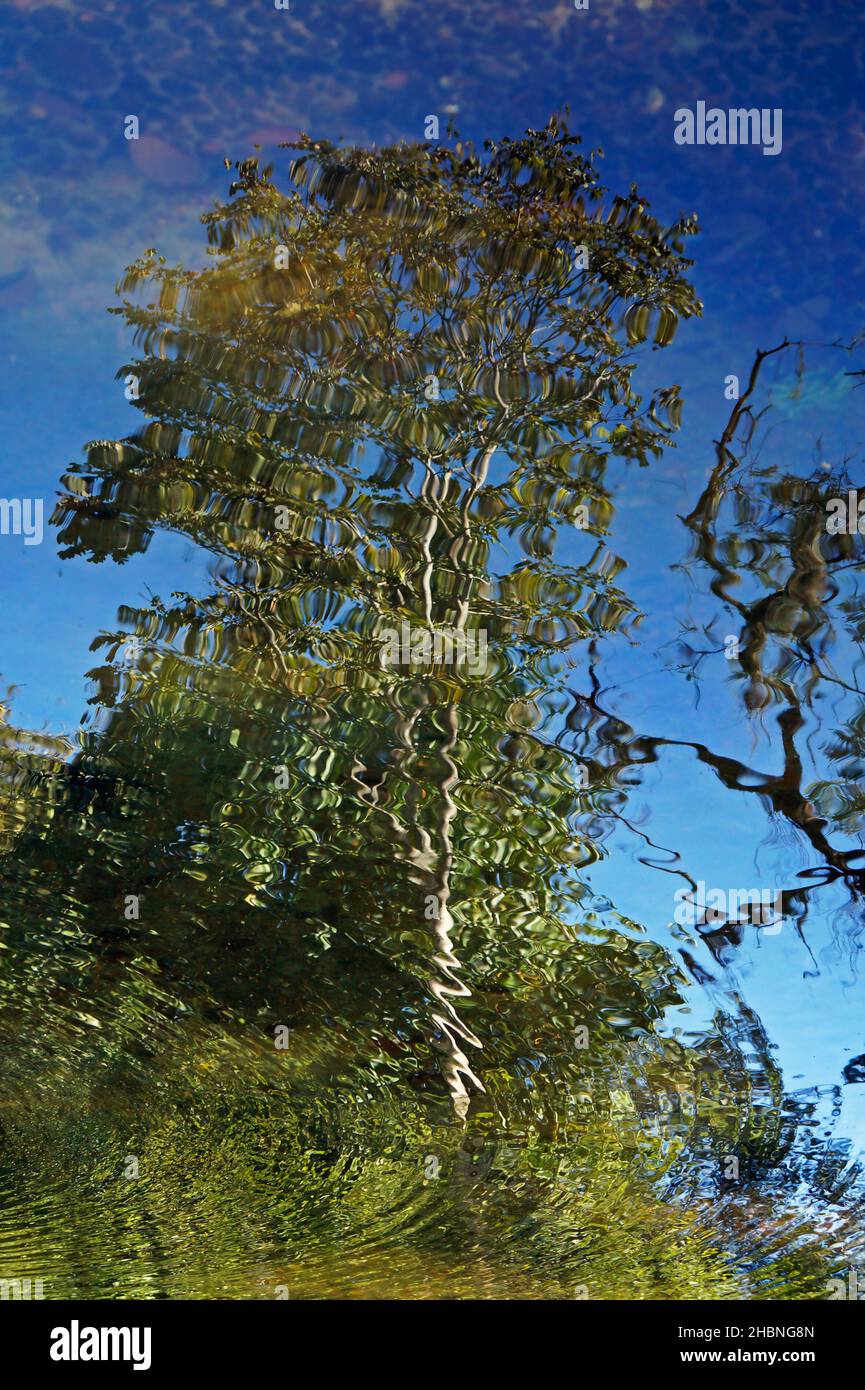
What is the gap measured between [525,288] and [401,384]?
1.28 meters

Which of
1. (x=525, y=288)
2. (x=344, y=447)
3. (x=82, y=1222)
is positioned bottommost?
(x=82, y=1222)

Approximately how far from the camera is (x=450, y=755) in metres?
10.8

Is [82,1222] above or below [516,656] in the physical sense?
below

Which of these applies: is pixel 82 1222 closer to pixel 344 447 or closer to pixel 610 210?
pixel 344 447

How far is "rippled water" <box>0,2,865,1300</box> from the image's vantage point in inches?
360

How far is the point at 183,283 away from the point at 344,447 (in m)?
1.86

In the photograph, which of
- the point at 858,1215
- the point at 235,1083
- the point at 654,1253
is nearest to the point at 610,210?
the point at 858,1215

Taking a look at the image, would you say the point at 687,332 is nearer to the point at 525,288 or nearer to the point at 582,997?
the point at 525,288

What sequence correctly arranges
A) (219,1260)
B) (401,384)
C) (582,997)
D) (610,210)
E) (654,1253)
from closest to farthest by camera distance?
(610,210), (401,384), (582,997), (654,1253), (219,1260)

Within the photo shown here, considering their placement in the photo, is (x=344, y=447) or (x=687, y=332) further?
(x=344, y=447)

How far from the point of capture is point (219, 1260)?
1655 cm

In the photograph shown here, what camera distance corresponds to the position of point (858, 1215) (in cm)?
1222

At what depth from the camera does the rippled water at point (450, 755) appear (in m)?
9.16

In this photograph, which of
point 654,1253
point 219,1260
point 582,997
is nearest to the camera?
point 582,997
